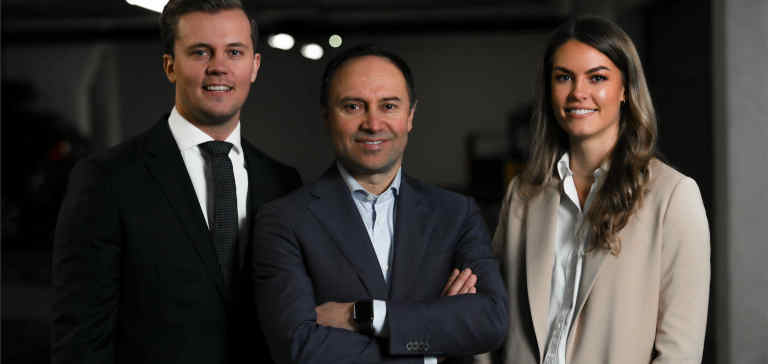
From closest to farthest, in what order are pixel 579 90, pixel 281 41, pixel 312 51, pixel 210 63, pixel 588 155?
pixel 210 63
pixel 579 90
pixel 588 155
pixel 281 41
pixel 312 51

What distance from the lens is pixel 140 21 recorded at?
8.11 m

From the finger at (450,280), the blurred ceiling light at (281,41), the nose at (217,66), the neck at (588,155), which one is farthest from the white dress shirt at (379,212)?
the blurred ceiling light at (281,41)

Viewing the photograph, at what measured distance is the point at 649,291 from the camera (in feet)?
6.82

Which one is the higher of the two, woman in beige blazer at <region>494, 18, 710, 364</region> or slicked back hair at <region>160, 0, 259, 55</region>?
slicked back hair at <region>160, 0, 259, 55</region>

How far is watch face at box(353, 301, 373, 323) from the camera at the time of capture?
6.15ft

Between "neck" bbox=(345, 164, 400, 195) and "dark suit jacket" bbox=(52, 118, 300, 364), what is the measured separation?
53cm

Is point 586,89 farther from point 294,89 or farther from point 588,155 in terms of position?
point 294,89

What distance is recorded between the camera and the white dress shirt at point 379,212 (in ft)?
6.84

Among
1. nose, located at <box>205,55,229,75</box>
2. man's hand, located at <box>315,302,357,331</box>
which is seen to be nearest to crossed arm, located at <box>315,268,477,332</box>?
man's hand, located at <box>315,302,357,331</box>

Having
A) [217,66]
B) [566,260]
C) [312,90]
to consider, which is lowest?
[566,260]

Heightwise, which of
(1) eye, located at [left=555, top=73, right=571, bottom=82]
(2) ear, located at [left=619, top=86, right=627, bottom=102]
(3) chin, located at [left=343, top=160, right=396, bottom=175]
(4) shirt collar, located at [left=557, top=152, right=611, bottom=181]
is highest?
(1) eye, located at [left=555, top=73, right=571, bottom=82]

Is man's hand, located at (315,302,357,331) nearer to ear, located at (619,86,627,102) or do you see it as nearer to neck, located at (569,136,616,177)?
neck, located at (569,136,616,177)

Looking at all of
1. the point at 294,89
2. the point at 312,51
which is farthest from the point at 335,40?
the point at 294,89

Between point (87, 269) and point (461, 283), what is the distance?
3.84ft
